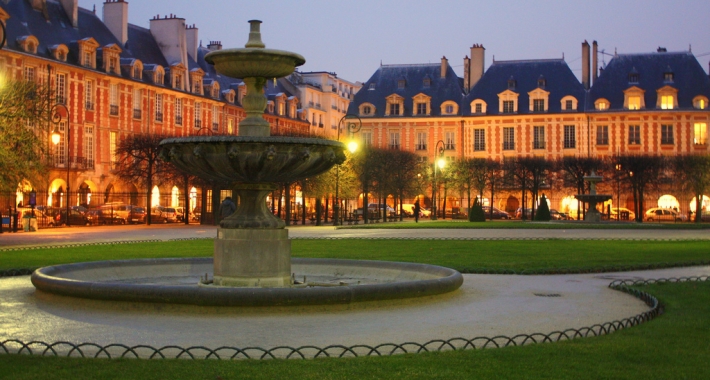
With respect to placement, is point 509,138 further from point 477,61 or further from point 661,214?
point 661,214

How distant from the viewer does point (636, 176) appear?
60.1 m

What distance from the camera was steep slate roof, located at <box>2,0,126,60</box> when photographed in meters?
50.7

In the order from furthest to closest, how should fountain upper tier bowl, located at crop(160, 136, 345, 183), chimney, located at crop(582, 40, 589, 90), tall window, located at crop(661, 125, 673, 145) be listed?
1. chimney, located at crop(582, 40, 589, 90)
2. tall window, located at crop(661, 125, 673, 145)
3. fountain upper tier bowl, located at crop(160, 136, 345, 183)

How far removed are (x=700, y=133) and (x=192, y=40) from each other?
39.5 metres

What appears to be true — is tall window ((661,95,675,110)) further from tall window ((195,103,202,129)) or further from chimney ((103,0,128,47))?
chimney ((103,0,128,47))

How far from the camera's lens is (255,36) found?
→ 43.6ft

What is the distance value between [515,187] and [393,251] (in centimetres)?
4486

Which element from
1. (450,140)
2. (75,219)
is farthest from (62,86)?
(450,140)

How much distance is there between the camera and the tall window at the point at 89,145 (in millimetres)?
54750

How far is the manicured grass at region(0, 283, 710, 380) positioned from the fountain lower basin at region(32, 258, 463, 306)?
9.86ft

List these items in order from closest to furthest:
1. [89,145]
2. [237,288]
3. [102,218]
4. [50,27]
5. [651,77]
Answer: [237,288] < [102,218] < [50,27] < [89,145] < [651,77]

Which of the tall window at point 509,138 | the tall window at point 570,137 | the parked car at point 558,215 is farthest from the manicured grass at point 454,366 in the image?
the tall window at point 509,138

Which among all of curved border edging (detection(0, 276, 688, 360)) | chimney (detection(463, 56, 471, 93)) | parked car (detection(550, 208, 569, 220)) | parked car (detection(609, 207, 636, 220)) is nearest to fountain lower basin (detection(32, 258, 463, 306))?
curved border edging (detection(0, 276, 688, 360))

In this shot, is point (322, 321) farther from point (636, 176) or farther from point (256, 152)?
point (636, 176)
